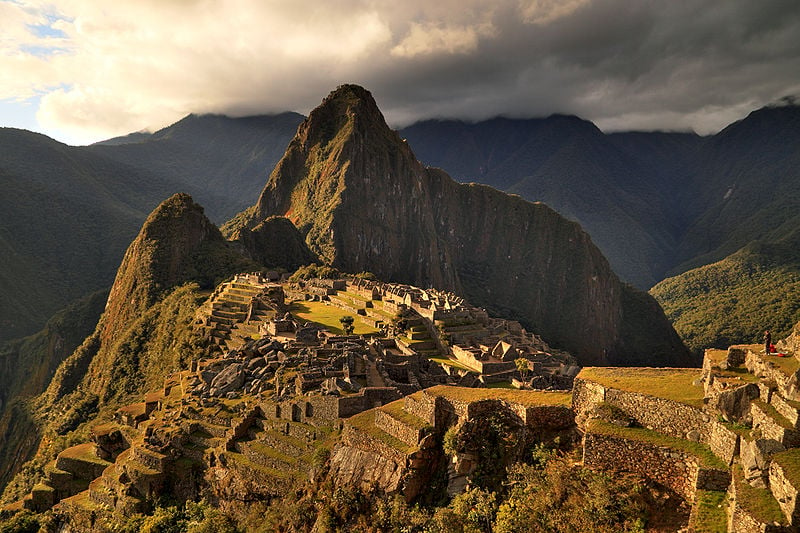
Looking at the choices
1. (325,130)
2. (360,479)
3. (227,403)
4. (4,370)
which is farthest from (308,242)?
(360,479)

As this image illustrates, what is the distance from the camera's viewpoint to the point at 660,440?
1370cm

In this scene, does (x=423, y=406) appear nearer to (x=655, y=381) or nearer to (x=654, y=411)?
(x=655, y=381)

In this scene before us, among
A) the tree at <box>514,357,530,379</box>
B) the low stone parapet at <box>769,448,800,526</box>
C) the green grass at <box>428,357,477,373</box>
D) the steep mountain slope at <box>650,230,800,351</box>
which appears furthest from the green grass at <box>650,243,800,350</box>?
the low stone parapet at <box>769,448,800,526</box>

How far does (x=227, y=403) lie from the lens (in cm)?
2866

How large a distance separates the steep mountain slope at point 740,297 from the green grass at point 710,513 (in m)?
102

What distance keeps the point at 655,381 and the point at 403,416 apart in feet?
26.1

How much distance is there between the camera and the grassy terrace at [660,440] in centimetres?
1268

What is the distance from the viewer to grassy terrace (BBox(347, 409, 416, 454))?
18205 mm

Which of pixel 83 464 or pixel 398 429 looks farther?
pixel 83 464

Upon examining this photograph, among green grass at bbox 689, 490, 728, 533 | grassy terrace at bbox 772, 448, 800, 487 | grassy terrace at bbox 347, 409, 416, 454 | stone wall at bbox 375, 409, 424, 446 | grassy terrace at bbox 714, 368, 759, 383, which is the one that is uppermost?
grassy terrace at bbox 714, 368, 759, 383

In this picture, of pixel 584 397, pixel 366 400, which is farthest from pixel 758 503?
→ pixel 366 400

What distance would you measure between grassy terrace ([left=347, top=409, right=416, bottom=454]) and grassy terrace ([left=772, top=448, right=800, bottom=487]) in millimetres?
9912

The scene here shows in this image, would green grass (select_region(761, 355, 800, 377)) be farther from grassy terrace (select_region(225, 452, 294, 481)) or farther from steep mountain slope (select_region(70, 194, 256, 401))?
steep mountain slope (select_region(70, 194, 256, 401))

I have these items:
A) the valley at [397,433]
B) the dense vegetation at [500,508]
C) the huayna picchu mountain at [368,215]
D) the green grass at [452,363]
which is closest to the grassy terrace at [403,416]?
the valley at [397,433]
